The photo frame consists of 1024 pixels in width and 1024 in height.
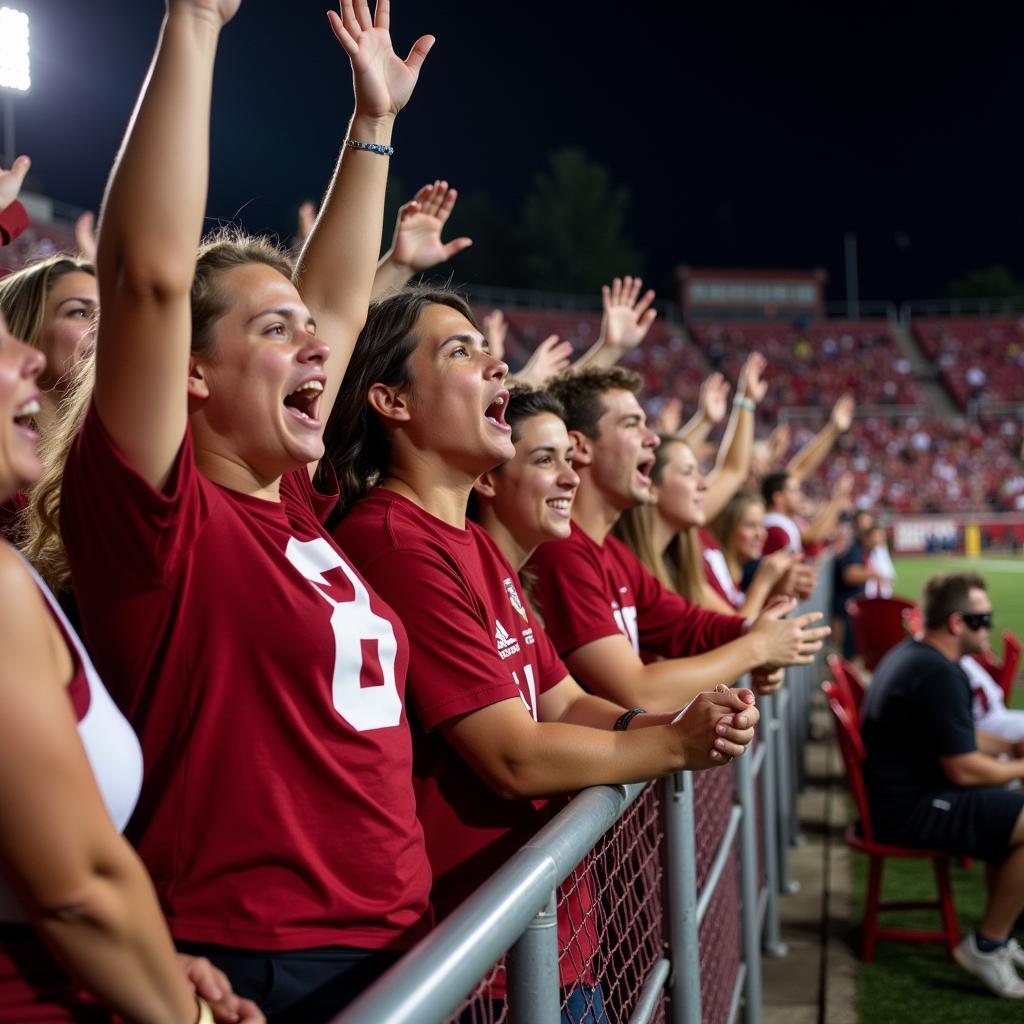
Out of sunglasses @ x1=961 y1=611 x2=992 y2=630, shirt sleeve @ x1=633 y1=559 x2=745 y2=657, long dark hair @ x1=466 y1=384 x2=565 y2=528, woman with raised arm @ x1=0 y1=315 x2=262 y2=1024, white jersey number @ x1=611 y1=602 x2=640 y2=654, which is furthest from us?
sunglasses @ x1=961 y1=611 x2=992 y2=630

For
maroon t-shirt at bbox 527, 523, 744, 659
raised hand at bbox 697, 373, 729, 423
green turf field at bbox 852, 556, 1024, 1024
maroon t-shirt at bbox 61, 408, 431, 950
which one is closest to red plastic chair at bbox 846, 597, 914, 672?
green turf field at bbox 852, 556, 1024, 1024

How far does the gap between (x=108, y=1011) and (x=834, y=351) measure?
2169 inches

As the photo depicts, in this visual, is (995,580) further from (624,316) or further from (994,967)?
(624,316)

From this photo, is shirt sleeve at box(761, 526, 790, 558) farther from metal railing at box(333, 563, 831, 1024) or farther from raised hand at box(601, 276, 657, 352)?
raised hand at box(601, 276, 657, 352)

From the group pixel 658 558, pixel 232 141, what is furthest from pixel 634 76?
pixel 658 558

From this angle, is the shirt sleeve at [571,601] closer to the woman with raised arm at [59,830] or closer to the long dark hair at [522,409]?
the long dark hair at [522,409]

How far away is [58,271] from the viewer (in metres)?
2.65

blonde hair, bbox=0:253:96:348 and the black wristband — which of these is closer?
the black wristband

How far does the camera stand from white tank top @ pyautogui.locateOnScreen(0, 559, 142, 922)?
1.09m

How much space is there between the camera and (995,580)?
2344cm

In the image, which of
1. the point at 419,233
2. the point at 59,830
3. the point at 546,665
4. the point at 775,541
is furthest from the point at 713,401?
the point at 59,830

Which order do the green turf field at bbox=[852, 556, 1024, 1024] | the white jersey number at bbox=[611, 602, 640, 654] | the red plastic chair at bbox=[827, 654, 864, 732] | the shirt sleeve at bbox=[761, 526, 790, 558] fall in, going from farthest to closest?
the shirt sleeve at bbox=[761, 526, 790, 558] → the red plastic chair at bbox=[827, 654, 864, 732] → the green turf field at bbox=[852, 556, 1024, 1024] → the white jersey number at bbox=[611, 602, 640, 654]

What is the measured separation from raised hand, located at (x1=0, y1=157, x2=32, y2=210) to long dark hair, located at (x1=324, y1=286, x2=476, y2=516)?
951 mm

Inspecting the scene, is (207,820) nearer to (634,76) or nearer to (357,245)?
(357,245)
